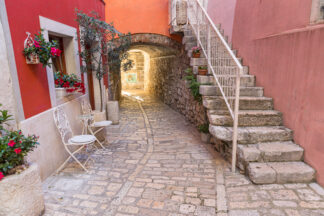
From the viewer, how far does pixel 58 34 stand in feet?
12.6

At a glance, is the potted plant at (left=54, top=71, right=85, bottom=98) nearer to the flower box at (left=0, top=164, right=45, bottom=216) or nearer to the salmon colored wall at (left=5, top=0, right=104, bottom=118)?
the salmon colored wall at (left=5, top=0, right=104, bottom=118)

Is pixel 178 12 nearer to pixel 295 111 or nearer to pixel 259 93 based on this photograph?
pixel 259 93

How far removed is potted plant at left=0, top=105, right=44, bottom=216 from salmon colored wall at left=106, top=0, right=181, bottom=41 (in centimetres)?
534

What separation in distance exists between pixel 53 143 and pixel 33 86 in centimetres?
103

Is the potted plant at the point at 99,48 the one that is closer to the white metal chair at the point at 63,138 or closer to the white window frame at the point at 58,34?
the white window frame at the point at 58,34

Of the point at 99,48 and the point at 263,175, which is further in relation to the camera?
the point at 99,48

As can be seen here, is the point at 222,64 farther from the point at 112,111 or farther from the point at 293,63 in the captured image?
the point at 112,111

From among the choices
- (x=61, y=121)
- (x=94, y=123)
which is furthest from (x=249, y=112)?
(x=61, y=121)

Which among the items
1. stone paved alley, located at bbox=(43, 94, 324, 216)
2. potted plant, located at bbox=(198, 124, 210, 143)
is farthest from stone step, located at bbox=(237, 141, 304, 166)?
potted plant, located at bbox=(198, 124, 210, 143)

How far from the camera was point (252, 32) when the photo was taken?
4.41 meters

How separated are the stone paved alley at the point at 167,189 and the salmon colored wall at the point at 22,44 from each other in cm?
123

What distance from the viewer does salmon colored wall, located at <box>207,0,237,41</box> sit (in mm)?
5414

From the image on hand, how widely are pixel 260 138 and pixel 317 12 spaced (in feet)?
6.49

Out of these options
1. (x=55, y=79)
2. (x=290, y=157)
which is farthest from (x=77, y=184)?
(x=290, y=157)
